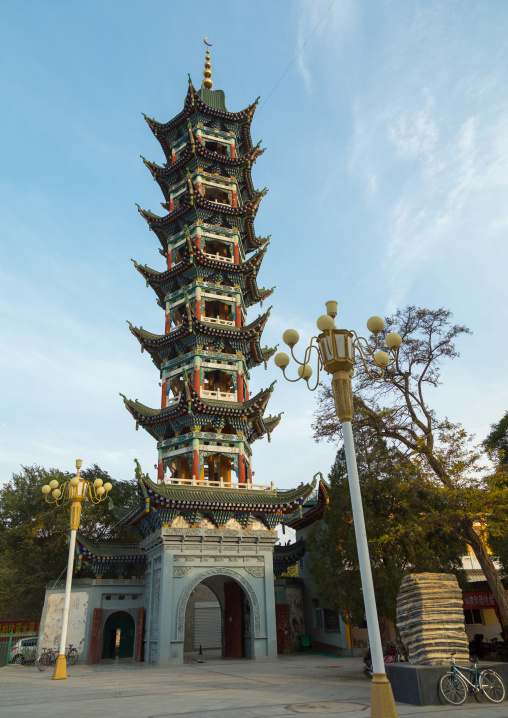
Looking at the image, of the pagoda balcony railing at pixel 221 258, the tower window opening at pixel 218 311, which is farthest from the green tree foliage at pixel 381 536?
the pagoda balcony railing at pixel 221 258

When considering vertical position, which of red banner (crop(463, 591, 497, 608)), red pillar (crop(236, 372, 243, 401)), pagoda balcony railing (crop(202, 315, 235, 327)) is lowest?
red banner (crop(463, 591, 497, 608))

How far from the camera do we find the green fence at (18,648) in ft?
75.8

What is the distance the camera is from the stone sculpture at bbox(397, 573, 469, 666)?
1136 cm

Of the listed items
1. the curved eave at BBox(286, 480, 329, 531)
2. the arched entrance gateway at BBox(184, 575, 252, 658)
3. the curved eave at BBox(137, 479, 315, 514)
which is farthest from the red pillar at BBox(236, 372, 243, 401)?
the arched entrance gateway at BBox(184, 575, 252, 658)

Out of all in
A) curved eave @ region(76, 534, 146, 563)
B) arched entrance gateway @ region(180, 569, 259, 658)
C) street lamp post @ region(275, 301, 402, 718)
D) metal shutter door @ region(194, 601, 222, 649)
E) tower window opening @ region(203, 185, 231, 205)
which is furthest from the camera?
metal shutter door @ region(194, 601, 222, 649)

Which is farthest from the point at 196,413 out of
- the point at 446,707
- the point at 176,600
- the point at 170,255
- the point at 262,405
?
the point at 446,707

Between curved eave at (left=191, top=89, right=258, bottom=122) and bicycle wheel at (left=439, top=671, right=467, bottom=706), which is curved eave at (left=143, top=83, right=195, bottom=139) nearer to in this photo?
curved eave at (left=191, top=89, right=258, bottom=122)

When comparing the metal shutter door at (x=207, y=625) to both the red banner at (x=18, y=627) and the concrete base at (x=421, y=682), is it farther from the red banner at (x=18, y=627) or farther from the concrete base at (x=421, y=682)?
the concrete base at (x=421, y=682)

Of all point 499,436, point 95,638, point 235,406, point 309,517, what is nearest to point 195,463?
point 235,406

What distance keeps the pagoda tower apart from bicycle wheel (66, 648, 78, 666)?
8.42 m

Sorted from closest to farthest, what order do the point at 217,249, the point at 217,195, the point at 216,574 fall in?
the point at 216,574
the point at 217,249
the point at 217,195

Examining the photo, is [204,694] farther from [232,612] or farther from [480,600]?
[480,600]

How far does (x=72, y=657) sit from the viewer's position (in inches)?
907

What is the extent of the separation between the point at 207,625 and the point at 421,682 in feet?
98.3
